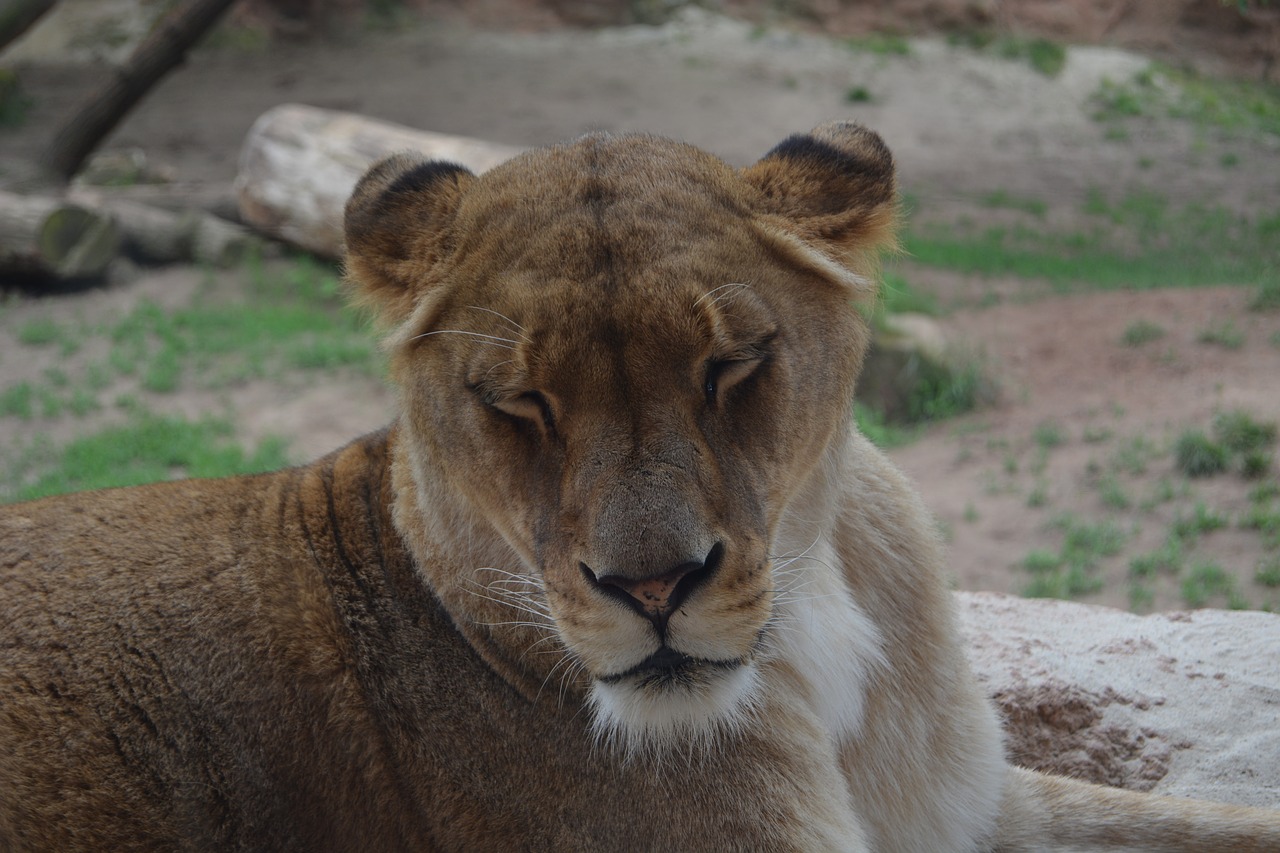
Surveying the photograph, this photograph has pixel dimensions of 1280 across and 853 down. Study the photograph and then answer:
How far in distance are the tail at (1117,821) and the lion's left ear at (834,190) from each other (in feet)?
4.86

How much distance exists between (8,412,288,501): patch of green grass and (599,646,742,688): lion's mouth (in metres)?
5.00

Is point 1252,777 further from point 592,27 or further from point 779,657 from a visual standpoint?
point 592,27

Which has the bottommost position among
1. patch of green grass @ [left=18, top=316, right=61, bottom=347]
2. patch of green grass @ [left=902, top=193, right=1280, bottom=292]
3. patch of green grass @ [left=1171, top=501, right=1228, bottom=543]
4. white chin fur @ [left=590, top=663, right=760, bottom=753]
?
patch of green grass @ [left=18, top=316, right=61, bottom=347]

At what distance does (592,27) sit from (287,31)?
4.90 m

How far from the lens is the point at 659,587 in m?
2.04

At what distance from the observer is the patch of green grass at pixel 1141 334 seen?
29.0 ft

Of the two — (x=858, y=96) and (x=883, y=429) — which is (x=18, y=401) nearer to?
(x=883, y=429)

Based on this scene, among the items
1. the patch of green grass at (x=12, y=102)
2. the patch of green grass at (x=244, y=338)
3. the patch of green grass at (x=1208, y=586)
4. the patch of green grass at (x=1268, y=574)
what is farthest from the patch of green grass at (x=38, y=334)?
the patch of green grass at (x=1268, y=574)

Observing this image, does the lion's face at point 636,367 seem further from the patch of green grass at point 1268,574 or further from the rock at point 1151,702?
the patch of green grass at point 1268,574

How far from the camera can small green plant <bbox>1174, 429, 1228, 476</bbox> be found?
655cm

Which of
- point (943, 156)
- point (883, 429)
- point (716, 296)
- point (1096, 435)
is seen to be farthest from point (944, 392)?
point (943, 156)

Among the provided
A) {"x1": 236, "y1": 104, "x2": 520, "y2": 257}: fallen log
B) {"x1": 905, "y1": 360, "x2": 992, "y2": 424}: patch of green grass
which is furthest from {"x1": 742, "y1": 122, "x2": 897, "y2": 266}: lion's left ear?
{"x1": 236, "y1": 104, "x2": 520, "y2": 257}: fallen log

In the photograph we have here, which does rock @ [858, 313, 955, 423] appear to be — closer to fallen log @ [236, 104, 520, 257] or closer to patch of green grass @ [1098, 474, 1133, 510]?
patch of green grass @ [1098, 474, 1133, 510]

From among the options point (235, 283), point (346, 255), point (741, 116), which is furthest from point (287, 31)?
point (346, 255)
